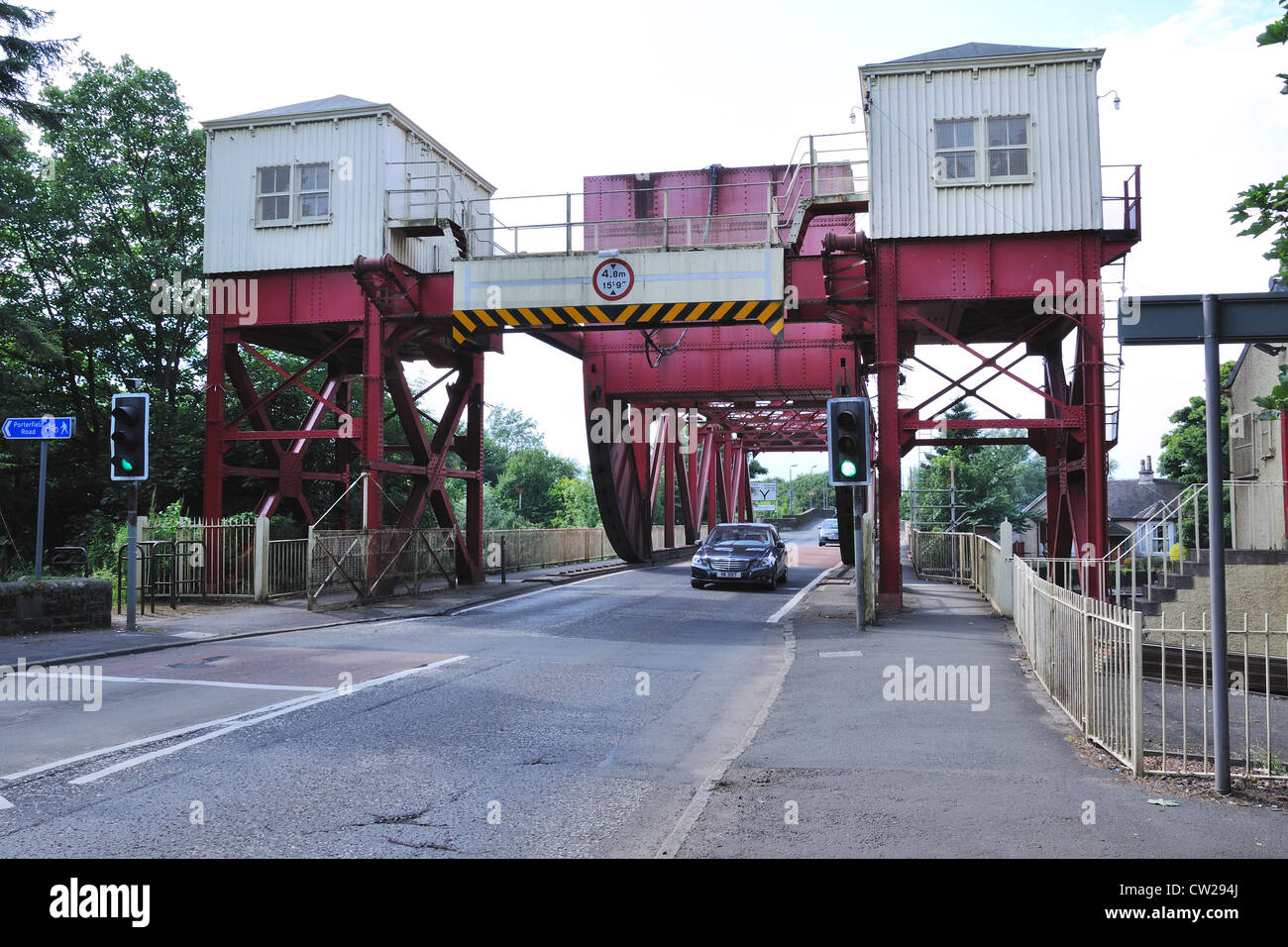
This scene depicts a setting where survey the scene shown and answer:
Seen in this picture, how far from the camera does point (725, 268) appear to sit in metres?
19.6

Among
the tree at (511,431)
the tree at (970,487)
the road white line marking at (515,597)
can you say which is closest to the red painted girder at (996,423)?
the road white line marking at (515,597)

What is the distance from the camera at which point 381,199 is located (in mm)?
21469

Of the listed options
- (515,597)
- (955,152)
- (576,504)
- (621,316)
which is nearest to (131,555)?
(515,597)

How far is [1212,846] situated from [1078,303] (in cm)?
1484

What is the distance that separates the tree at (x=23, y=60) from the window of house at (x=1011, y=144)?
1748 cm

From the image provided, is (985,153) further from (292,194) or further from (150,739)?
(150,739)

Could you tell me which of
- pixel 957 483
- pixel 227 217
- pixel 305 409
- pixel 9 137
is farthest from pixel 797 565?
pixel 9 137

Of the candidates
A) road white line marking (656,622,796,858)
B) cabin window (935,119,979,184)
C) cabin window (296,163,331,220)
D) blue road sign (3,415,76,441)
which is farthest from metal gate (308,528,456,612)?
cabin window (935,119,979,184)

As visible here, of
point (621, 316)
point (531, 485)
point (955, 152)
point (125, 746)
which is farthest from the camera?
point (531, 485)

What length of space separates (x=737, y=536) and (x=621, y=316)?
8967 millimetres

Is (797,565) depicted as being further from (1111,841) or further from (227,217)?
(1111,841)

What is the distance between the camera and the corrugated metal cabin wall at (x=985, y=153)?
59.5ft

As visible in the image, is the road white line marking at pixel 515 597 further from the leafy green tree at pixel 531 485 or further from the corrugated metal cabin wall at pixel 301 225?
the leafy green tree at pixel 531 485

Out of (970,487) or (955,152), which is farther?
(970,487)
